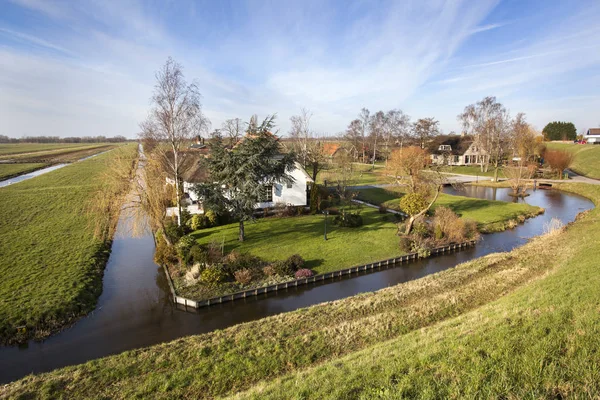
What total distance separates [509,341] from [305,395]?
15.4 ft

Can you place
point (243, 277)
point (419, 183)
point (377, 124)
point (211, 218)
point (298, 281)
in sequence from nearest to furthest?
1. point (243, 277)
2. point (298, 281)
3. point (211, 218)
4. point (419, 183)
5. point (377, 124)

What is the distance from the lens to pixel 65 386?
855 cm

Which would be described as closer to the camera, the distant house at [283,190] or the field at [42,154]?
the distant house at [283,190]

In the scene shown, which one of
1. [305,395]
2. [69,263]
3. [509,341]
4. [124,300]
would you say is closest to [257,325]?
[305,395]

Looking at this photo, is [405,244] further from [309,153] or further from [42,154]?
[42,154]

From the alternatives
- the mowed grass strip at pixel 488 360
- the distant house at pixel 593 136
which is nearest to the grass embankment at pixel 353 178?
the mowed grass strip at pixel 488 360

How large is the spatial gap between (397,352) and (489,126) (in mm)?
61460

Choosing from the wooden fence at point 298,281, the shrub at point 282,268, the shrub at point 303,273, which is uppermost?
the shrub at point 282,268

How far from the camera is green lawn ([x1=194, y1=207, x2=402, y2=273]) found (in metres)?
18.7

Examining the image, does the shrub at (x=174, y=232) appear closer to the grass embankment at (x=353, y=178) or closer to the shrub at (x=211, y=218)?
the shrub at (x=211, y=218)

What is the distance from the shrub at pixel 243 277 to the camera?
50.8 ft

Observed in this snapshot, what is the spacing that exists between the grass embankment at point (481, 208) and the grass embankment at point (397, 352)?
1214cm

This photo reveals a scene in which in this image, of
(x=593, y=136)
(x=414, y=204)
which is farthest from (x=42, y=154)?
(x=593, y=136)

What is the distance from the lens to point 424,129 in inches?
2584
